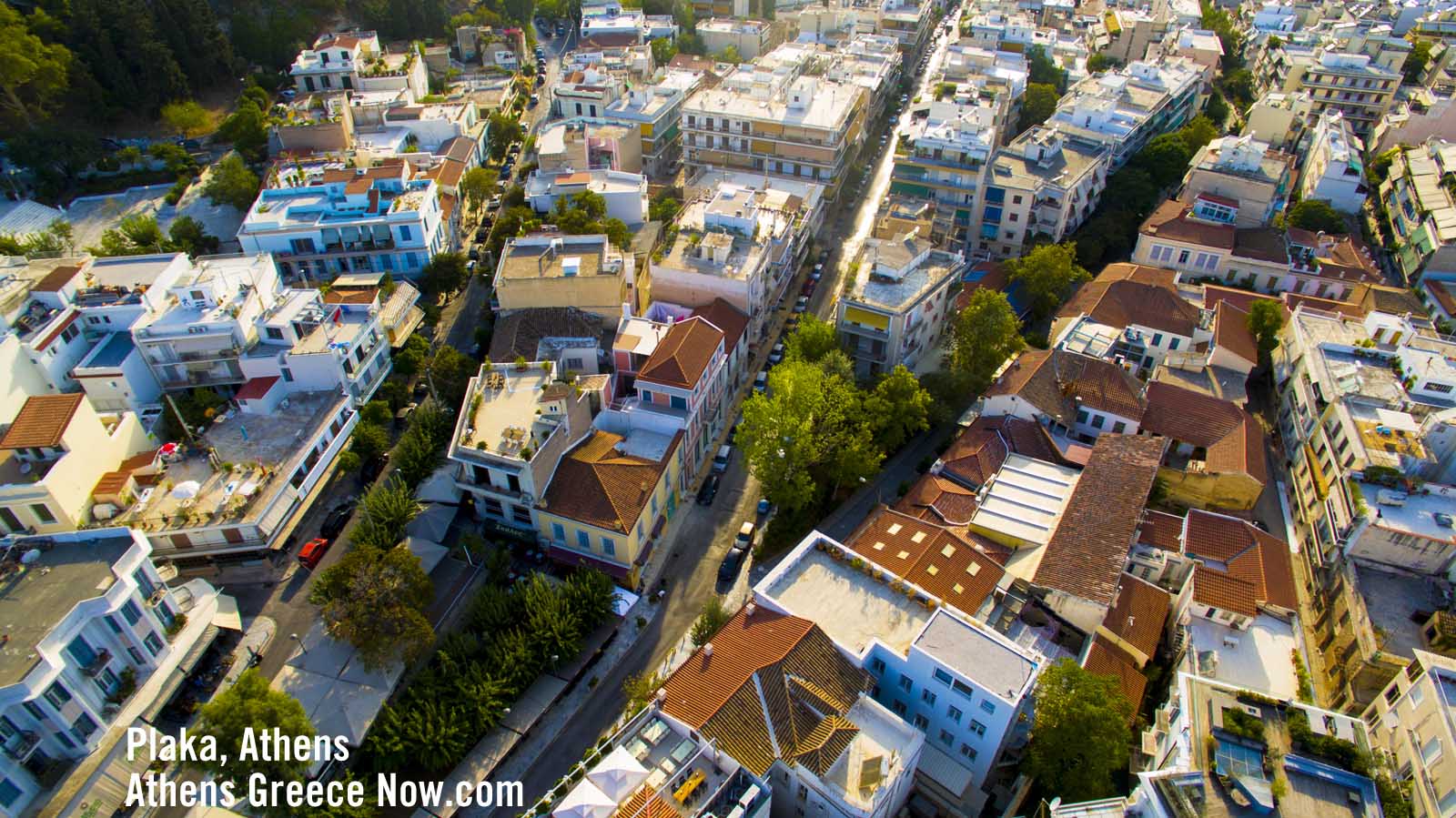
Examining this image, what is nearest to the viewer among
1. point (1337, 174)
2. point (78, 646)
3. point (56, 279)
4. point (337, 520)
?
point (78, 646)

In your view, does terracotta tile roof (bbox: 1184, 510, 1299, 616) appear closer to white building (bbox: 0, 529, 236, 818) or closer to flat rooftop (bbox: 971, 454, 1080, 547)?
flat rooftop (bbox: 971, 454, 1080, 547)

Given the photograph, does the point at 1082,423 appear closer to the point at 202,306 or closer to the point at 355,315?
the point at 355,315

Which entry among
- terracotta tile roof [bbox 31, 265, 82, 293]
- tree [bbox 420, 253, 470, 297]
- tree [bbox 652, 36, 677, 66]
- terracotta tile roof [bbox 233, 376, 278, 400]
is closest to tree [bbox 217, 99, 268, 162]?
tree [bbox 420, 253, 470, 297]

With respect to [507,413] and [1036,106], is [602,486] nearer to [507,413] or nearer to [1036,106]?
[507,413]

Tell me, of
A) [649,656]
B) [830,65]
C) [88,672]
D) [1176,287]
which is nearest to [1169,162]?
[1176,287]

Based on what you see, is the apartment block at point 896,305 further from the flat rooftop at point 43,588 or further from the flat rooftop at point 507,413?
the flat rooftop at point 43,588

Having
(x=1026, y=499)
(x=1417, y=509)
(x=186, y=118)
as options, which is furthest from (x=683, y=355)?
(x=186, y=118)

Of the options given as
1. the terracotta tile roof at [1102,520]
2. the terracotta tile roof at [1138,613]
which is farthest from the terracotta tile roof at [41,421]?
the terracotta tile roof at [1138,613]
